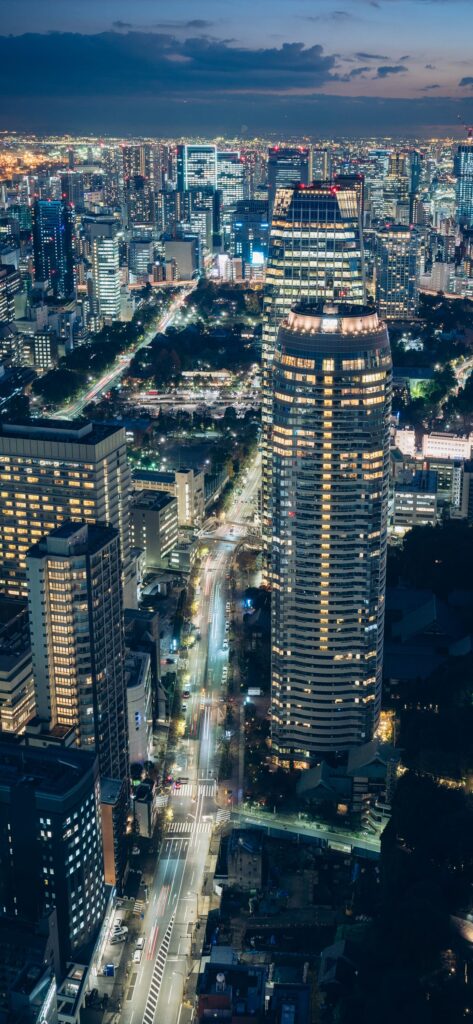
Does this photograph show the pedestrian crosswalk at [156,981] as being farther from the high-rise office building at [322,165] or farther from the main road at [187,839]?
the high-rise office building at [322,165]

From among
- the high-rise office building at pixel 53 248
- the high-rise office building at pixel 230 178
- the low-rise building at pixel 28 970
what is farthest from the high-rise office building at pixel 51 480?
the high-rise office building at pixel 230 178

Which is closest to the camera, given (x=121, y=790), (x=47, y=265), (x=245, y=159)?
(x=121, y=790)

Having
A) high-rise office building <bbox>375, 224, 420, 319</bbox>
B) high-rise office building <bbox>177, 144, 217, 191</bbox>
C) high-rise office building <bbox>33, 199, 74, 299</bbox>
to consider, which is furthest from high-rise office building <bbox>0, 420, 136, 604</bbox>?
high-rise office building <bbox>177, 144, 217, 191</bbox>

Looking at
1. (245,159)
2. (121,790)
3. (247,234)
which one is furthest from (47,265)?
(121,790)

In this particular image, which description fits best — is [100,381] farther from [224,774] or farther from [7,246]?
[224,774]

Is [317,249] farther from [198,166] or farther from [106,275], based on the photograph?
[198,166]

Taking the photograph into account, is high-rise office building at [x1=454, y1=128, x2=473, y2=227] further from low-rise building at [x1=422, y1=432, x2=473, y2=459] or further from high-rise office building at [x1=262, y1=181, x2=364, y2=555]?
high-rise office building at [x1=262, y1=181, x2=364, y2=555]
